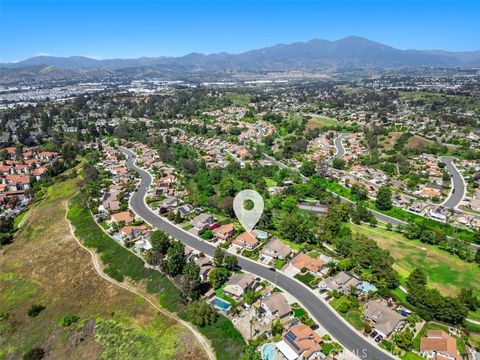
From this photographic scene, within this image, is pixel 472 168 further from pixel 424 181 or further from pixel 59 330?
→ pixel 59 330

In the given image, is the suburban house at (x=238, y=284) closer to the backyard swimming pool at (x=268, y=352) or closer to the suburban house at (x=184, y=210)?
the backyard swimming pool at (x=268, y=352)

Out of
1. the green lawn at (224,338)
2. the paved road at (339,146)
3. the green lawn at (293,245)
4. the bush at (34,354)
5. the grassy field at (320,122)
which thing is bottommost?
the bush at (34,354)

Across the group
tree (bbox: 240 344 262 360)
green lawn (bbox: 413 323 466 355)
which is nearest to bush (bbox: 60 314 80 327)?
tree (bbox: 240 344 262 360)

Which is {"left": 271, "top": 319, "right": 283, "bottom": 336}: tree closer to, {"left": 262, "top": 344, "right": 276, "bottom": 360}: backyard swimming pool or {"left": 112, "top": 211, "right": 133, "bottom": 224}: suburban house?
{"left": 262, "top": 344, "right": 276, "bottom": 360}: backyard swimming pool

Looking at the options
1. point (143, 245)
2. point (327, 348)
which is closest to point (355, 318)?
point (327, 348)

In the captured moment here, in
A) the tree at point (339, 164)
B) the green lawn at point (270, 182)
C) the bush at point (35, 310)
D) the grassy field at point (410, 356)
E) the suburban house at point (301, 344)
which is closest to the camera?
the suburban house at point (301, 344)

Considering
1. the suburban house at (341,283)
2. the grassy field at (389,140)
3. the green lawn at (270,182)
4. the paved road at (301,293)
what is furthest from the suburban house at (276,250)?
the grassy field at (389,140)
